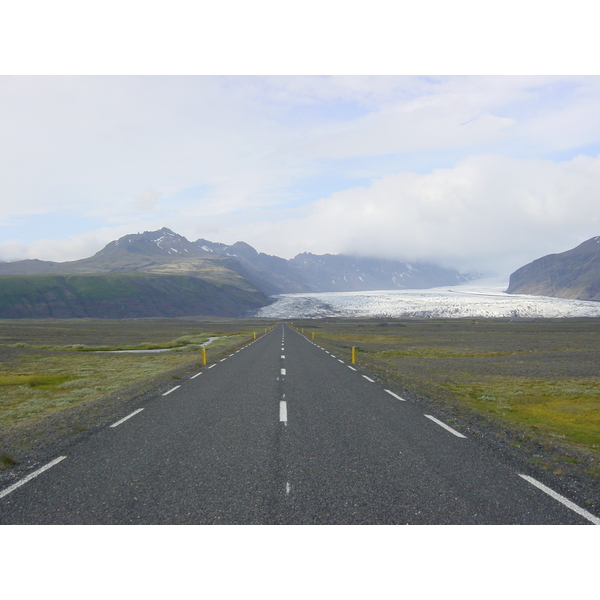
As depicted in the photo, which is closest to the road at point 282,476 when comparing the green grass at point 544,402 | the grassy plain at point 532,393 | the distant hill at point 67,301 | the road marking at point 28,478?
the road marking at point 28,478

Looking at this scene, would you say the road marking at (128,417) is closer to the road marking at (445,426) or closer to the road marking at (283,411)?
the road marking at (283,411)

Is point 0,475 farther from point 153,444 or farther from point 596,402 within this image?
point 596,402

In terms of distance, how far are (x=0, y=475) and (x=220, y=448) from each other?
3668mm

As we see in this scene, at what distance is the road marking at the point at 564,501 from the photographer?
5.12 metres


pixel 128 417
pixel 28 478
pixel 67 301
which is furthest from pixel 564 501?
pixel 67 301

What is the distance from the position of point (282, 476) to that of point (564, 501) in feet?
13.2

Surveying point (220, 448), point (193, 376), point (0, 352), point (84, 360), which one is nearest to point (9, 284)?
point (0, 352)

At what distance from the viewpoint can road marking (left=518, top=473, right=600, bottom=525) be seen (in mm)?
5123

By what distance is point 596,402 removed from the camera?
52.7ft

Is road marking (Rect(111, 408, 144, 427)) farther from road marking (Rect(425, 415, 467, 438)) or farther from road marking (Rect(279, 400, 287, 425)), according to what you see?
road marking (Rect(425, 415, 467, 438))

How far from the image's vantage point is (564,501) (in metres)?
5.56

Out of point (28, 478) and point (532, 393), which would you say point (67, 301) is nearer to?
point (532, 393)

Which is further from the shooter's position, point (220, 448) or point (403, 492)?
point (220, 448)

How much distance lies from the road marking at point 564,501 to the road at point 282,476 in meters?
0.02
